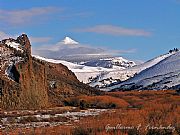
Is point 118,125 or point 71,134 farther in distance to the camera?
point 118,125

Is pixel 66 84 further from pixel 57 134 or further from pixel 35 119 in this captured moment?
pixel 57 134

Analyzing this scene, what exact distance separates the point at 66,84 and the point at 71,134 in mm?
60611

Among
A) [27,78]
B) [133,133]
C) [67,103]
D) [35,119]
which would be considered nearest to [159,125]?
[133,133]

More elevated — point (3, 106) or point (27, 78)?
point (27, 78)

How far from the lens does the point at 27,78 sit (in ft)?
203

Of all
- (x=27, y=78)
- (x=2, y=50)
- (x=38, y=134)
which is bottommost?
(x=38, y=134)

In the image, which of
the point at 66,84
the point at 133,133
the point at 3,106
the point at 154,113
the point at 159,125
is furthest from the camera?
the point at 66,84

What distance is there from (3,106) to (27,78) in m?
6.52

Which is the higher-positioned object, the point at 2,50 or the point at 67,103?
the point at 2,50

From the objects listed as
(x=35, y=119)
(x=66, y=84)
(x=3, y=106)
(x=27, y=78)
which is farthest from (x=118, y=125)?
(x=66, y=84)

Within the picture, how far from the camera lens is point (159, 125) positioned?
23641mm

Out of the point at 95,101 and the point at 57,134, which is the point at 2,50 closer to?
the point at 95,101

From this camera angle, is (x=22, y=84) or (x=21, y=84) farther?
(x=22, y=84)

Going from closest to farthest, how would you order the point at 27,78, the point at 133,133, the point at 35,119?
the point at 133,133
the point at 35,119
the point at 27,78
